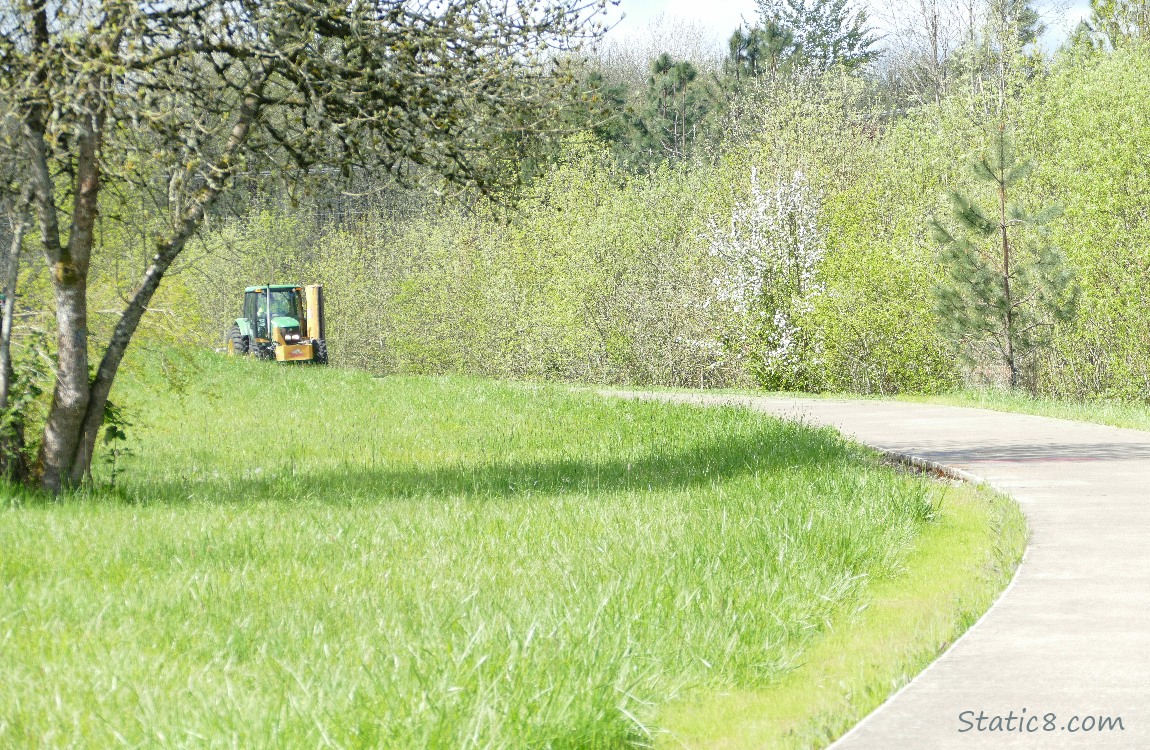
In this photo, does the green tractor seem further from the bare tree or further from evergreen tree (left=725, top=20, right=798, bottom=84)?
the bare tree

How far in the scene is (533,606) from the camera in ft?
19.1

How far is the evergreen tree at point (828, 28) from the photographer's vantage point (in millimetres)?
53938

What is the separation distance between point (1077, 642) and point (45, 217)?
8175mm

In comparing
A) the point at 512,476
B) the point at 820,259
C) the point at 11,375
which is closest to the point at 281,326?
the point at 820,259

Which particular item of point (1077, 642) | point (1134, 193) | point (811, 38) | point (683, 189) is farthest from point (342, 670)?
point (811, 38)

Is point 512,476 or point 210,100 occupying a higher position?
point 210,100

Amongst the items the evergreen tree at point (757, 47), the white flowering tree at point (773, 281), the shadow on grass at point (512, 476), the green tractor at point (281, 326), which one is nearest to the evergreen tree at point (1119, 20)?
the white flowering tree at point (773, 281)

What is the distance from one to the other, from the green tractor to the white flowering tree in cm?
1491

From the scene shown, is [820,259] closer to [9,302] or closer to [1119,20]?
[1119,20]

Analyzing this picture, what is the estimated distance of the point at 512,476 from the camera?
1170 centimetres

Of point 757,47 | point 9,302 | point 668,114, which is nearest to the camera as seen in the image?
point 9,302

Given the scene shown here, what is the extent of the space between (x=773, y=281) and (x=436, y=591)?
24767 mm

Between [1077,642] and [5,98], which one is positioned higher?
[5,98]

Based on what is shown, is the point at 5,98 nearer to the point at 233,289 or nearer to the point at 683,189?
the point at 683,189
